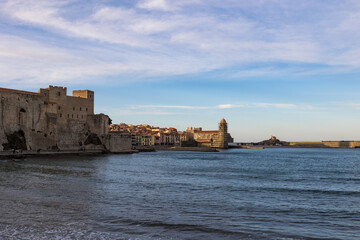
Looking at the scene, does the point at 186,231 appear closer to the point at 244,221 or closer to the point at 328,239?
the point at 244,221

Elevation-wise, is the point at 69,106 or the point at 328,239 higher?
the point at 69,106

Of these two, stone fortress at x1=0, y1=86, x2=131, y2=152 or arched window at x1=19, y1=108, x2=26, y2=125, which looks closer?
stone fortress at x1=0, y1=86, x2=131, y2=152

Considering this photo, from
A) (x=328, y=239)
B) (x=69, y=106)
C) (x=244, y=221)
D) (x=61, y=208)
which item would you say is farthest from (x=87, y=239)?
(x=69, y=106)

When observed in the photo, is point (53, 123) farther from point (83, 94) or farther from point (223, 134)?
point (223, 134)

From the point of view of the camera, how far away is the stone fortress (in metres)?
41.9

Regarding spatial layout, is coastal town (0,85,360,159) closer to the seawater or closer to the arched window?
the arched window

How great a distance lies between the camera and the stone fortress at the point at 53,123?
41.9m

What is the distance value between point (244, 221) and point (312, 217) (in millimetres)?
2369

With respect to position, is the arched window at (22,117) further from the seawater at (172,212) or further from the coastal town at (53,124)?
the seawater at (172,212)

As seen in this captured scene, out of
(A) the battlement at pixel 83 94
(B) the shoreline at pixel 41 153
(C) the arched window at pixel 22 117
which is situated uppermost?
(A) the battlement at pixel 83 94

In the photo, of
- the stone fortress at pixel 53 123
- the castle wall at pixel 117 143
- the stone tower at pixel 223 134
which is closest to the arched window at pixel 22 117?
the stone fortress at pixel 53 123

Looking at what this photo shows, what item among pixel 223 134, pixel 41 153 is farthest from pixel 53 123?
pixel 223 134

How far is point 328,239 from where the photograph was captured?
817cm

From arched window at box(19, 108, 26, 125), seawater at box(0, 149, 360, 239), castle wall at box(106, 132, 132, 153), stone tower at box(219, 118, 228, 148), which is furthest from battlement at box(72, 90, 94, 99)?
stone tower at box(219, 118, 228, 148)
